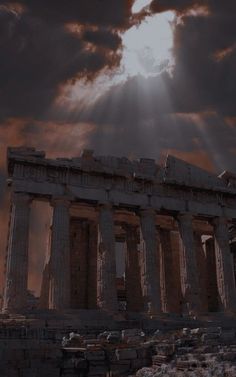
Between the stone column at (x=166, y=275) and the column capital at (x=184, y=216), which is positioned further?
the stone column at (x=166, y=275)

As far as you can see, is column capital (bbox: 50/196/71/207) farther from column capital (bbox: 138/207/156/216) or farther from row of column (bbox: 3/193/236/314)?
column capital (bbox: 138/207/156/216)

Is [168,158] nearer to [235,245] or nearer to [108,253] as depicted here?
[108,253]

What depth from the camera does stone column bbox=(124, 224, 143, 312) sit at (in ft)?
93.4

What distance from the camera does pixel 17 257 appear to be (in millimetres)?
23578

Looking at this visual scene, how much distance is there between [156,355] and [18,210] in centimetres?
1232

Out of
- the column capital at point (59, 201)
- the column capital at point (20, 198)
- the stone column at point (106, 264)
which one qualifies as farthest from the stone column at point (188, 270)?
the column capital at point (20, 198)

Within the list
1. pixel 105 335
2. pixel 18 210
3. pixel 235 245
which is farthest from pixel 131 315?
pixel 235 245

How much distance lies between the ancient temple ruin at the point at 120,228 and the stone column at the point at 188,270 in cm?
6

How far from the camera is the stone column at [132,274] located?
2847 centimetres

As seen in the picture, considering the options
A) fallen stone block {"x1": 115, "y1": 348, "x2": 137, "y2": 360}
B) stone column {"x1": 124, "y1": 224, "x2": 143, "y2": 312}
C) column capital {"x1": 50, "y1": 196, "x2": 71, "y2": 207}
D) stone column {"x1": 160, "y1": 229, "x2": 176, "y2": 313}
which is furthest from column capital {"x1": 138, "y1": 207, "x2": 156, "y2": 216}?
fallen stone block {"x1": 115, "y1": 348, "x2": 137, "y2": 360}

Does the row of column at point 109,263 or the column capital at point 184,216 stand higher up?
the column capital at point 184,216

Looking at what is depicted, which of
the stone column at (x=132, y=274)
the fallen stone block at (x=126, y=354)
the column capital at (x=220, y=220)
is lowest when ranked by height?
the fallen stone block at (x=126, y=354)

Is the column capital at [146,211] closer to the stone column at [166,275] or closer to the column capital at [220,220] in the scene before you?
the stone column at [166,275]

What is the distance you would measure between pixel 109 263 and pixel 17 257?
17.1ft
